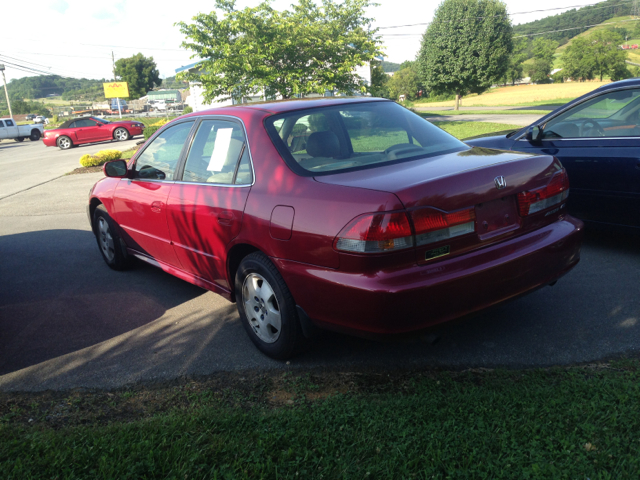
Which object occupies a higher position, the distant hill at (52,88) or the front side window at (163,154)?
the distant hill at (52,88)

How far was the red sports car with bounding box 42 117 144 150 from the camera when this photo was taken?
29.4 m

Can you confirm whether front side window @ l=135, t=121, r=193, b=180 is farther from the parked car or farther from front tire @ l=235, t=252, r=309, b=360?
the parked car

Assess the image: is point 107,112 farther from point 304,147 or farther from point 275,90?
point 304,147

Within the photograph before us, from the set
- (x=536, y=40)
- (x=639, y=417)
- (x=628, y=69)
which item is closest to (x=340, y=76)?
(x=639, y=417)

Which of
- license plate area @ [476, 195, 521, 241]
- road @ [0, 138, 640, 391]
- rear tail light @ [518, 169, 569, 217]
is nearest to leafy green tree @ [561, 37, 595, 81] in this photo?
road @ [0, 138, 640, 391]

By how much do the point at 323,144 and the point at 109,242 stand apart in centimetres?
326

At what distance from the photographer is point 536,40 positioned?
117 meters

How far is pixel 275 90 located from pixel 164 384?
1841 centimetres

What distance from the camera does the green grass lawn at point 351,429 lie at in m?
2.29

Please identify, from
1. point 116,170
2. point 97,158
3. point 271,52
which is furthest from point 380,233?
point 271,52

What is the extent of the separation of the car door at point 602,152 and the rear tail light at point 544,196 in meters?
1.72

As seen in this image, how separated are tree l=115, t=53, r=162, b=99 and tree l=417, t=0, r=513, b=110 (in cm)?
7930

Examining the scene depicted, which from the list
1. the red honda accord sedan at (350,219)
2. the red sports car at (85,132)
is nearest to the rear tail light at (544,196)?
the red honda accord sedan at (350,219)

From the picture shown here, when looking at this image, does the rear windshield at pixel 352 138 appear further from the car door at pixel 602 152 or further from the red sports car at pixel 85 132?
the red sports car at pixel 85 132
